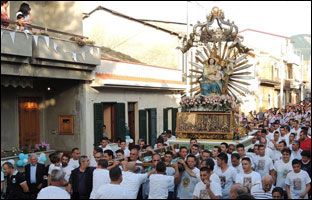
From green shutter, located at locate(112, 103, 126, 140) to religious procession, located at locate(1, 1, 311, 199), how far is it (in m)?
0.04

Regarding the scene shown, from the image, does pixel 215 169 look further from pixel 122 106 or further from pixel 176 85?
pixel 176 85

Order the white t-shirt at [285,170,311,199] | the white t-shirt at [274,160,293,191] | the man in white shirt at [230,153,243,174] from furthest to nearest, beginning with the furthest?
the white t-shirt at [274,160,293,191] → the man in white shirt at [230,153,243,174] → the white t-shirt at [285,170,311,199]

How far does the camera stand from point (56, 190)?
5.68 m

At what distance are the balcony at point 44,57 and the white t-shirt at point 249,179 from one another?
26.8ft

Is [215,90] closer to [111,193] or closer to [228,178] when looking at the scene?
[228,178]

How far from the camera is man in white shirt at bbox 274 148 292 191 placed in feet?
27.4

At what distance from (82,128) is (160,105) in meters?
7.10

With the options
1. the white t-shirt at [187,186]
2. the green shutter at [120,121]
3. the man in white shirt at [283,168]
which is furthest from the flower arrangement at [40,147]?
the man in white shirt at [283,168]

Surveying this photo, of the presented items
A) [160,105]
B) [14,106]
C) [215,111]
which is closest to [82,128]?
[14,106]

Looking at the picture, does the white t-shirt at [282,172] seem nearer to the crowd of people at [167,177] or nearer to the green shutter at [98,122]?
the crowd of people at [167,177]

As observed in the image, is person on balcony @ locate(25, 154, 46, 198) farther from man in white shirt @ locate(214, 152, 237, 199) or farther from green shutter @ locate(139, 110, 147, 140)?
green shutter @ locate(139, 110, 147, 140)

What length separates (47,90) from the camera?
56.3ft

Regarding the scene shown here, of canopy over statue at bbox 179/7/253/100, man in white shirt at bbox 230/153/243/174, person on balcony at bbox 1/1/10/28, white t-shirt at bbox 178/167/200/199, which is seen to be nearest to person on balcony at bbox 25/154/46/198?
white t-shirt at bbox 178/167/200/199

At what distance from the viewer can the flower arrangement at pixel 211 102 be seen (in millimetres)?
14672
